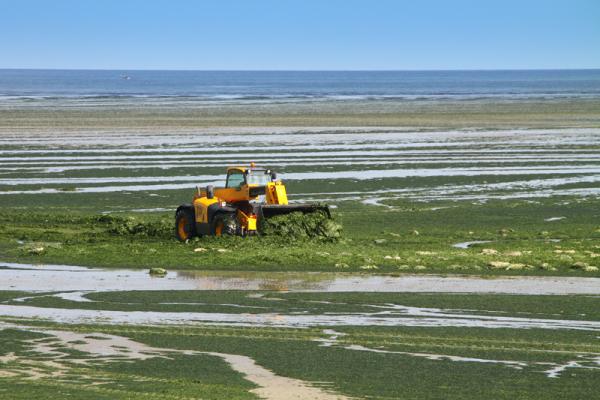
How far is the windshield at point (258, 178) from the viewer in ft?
101

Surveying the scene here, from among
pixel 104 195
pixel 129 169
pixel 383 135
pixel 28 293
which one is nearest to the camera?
pixel 28 293

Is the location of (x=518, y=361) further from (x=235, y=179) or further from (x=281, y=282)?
(x=235, y=179)

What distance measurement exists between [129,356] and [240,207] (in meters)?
13.5

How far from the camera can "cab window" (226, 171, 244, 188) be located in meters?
30.8

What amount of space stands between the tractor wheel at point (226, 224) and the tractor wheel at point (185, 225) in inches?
32.2

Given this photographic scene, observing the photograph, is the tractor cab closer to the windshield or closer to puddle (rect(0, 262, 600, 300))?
the windshield

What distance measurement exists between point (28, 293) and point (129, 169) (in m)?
29.8

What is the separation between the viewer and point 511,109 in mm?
120750

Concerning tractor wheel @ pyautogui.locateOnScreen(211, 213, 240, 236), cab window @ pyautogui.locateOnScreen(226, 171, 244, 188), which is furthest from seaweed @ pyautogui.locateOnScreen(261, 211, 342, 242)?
cab window @ pyautogui.locateOnScreen(226, 171, 244, 188)

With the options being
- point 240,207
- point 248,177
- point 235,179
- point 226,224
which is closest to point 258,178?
point 248,177

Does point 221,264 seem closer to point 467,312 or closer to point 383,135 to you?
point 467,312

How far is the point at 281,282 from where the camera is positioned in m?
25.3

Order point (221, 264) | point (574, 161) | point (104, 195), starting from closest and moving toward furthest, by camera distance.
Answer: point (221, 264)
point (104, 195)
point (574, 161)

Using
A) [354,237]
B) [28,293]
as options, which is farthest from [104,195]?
[28,293]
